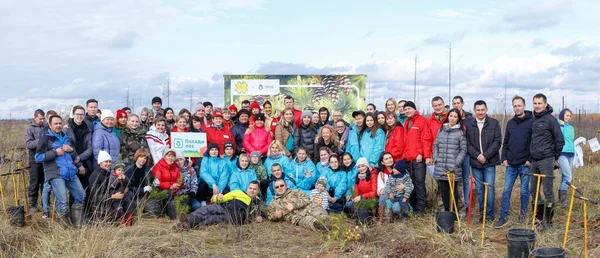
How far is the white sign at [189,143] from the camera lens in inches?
364

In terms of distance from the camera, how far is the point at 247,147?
31.0 feet

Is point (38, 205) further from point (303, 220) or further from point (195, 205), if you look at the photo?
point (303, 220)

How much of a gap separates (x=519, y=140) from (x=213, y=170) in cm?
481

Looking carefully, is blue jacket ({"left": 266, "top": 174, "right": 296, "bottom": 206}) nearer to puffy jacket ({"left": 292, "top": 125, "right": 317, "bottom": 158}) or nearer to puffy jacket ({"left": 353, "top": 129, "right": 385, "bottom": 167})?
puffy jacket ({"left": 292, "top": 125, "right": 317, "bottom": 158})

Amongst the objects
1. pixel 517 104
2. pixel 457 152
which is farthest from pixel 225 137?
pixel 517 104

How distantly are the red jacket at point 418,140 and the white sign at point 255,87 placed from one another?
223 inches

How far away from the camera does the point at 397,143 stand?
8.58m

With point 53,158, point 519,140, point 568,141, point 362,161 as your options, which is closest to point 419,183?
point 362,161

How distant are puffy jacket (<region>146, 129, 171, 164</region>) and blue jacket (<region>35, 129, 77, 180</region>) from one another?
4.56ft

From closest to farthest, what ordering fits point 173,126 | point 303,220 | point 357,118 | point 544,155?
point 544,155, point 303,220, point 357,118, point 173,126

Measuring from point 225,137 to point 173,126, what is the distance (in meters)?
1.00

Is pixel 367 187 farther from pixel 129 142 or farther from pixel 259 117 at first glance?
pixel 129 142

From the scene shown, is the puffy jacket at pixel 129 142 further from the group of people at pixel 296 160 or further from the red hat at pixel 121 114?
the red hat at pixel 121 114

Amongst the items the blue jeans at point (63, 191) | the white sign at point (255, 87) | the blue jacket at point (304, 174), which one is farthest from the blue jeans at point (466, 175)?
the white sign at point (255, 87)
